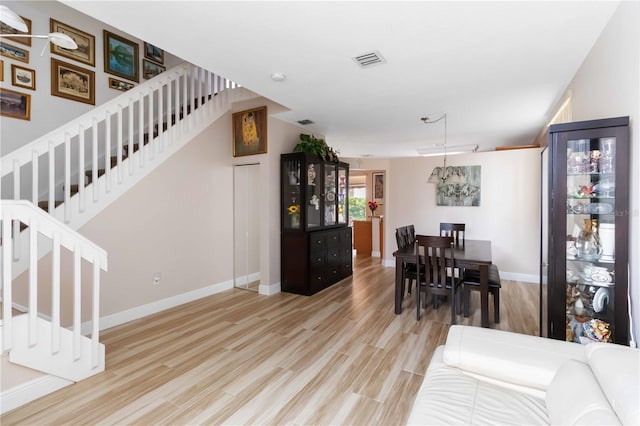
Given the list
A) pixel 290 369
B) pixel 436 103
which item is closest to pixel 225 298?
pixel 290 369

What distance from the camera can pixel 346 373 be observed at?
7.63 feet

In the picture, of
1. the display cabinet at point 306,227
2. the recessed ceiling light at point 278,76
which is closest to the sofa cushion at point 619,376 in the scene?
the recessed ceiling light at point 278,76

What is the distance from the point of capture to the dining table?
10.1 feet

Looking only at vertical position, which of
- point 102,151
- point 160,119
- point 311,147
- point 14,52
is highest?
point 14,52

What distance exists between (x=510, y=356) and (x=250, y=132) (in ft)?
13.3

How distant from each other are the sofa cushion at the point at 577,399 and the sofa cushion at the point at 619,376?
0.08 feet

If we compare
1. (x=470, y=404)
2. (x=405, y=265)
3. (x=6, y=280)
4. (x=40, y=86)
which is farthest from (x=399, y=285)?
(x=40, y=86)

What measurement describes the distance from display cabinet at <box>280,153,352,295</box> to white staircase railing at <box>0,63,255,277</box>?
139 centimetres

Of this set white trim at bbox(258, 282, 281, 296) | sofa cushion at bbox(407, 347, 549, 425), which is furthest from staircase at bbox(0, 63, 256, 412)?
sofa cushion at bbox(407, 347, 549, 425)

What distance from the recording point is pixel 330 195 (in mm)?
5023

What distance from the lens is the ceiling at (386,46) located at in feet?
6.26

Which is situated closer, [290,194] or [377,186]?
[290,194]

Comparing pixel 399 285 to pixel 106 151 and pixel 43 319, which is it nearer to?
pixel 43 319

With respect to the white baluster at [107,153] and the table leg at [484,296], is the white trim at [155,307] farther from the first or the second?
the table leg at [484,296]
